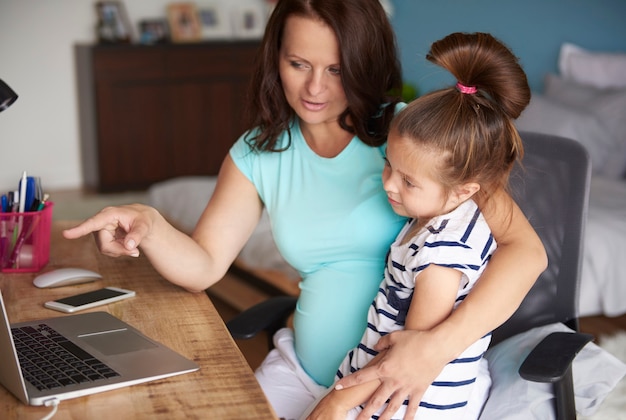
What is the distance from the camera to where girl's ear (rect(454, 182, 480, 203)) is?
1396 mm

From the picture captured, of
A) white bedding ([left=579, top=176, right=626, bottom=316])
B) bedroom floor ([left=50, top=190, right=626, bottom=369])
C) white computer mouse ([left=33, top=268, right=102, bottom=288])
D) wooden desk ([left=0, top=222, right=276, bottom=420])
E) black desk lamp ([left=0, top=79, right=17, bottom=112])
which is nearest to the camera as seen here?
wooden desk ([left=0, top=222, right=276, bottom=420])

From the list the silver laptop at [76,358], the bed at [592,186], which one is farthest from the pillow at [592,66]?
the silver laptop at [76,358]

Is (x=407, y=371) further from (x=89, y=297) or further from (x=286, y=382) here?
(x=89, y=297)

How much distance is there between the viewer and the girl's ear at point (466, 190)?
140 centimetres

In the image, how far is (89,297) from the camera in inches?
60.2

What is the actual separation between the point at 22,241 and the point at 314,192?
0.61 meters

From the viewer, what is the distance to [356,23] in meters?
1.61

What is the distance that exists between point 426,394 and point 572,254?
1.57 feet

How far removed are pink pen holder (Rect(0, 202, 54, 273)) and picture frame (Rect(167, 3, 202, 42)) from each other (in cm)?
424

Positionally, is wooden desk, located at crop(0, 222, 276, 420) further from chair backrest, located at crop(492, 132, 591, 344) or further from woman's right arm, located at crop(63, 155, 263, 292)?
chair backrest, located at crop(492, 132, 591, 344)

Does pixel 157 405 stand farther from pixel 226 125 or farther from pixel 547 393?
pixel 226 125

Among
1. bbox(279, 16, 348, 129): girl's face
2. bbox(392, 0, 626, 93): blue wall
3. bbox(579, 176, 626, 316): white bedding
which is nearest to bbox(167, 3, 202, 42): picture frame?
bbox(392, 0, 626, 93): blue wall

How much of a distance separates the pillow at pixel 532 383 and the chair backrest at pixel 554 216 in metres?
0.06

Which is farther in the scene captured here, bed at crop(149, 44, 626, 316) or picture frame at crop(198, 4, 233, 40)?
picture frame at crop(198, 4, 233, 40)
